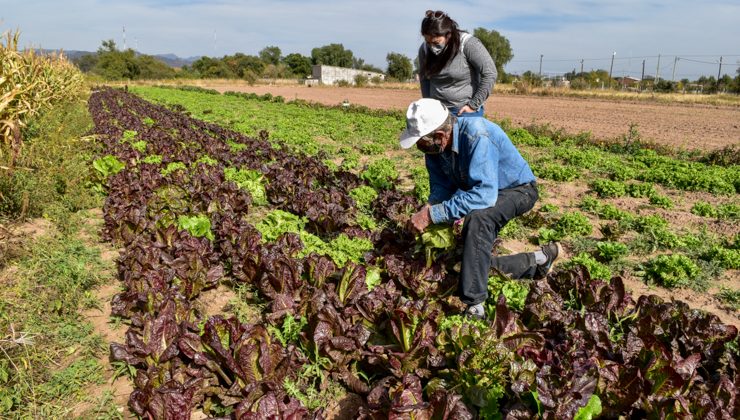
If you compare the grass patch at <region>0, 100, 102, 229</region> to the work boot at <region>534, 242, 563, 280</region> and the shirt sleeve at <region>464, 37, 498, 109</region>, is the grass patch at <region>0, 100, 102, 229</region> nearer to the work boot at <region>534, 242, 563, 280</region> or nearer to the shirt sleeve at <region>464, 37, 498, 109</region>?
the shirt sleeve at <region>464, 37, 498, 109</region>

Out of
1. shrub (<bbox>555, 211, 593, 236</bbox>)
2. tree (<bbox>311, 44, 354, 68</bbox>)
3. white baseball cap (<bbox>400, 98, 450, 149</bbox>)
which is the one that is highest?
tree (<bbox>311, 44, 354, 68</bbox>)

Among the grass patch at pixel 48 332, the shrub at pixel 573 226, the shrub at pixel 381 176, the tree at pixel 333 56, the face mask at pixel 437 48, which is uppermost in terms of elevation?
the tree at pixel 333 56

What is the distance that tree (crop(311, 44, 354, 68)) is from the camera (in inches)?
4733

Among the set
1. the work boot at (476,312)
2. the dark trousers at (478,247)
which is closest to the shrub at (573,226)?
the dark trousers at (478,247)

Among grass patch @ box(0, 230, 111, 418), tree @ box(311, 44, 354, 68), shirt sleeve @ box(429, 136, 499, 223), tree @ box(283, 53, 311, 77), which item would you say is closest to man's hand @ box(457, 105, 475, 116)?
shirt sleeve @ box(429, 136, 499, 223)

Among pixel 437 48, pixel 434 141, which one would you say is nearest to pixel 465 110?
pixel 437 48

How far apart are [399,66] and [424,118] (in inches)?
3646

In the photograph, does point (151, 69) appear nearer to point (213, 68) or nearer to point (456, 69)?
point (213, 68)

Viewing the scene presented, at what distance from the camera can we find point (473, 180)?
4.03 meters

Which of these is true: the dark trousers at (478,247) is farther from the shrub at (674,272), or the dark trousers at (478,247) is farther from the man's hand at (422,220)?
the shrub at (674,272)

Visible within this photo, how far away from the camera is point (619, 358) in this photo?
3.21 meters

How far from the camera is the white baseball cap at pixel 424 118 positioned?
12.7ft

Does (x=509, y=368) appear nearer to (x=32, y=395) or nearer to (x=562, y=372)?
(x=562, y=372)

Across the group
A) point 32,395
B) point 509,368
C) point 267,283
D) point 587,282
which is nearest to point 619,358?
point 509,368
